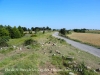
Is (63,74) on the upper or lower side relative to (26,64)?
lower

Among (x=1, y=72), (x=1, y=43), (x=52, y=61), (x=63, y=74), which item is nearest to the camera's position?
(x=1, y=72)

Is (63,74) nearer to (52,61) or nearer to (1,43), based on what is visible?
(52,61)

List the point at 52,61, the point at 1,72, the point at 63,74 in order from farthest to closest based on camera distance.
→ the point at 52,61 < the point at 63,74 < the point at 1,72

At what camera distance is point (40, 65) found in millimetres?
7617

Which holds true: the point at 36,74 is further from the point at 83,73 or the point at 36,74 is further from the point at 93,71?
the point at 93,71

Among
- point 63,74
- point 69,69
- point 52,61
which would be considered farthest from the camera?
point 52,61

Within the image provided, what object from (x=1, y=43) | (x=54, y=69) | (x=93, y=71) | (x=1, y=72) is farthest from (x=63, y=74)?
(x=1, y=43)

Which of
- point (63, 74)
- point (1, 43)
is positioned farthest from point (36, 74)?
point (1, 43)

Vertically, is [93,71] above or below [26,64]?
below

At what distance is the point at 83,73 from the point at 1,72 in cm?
408

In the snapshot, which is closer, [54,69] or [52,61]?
[54,69]

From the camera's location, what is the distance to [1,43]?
67.3ft

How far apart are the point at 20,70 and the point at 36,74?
784 millimetres

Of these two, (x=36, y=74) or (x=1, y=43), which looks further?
(x=1, y=43)
